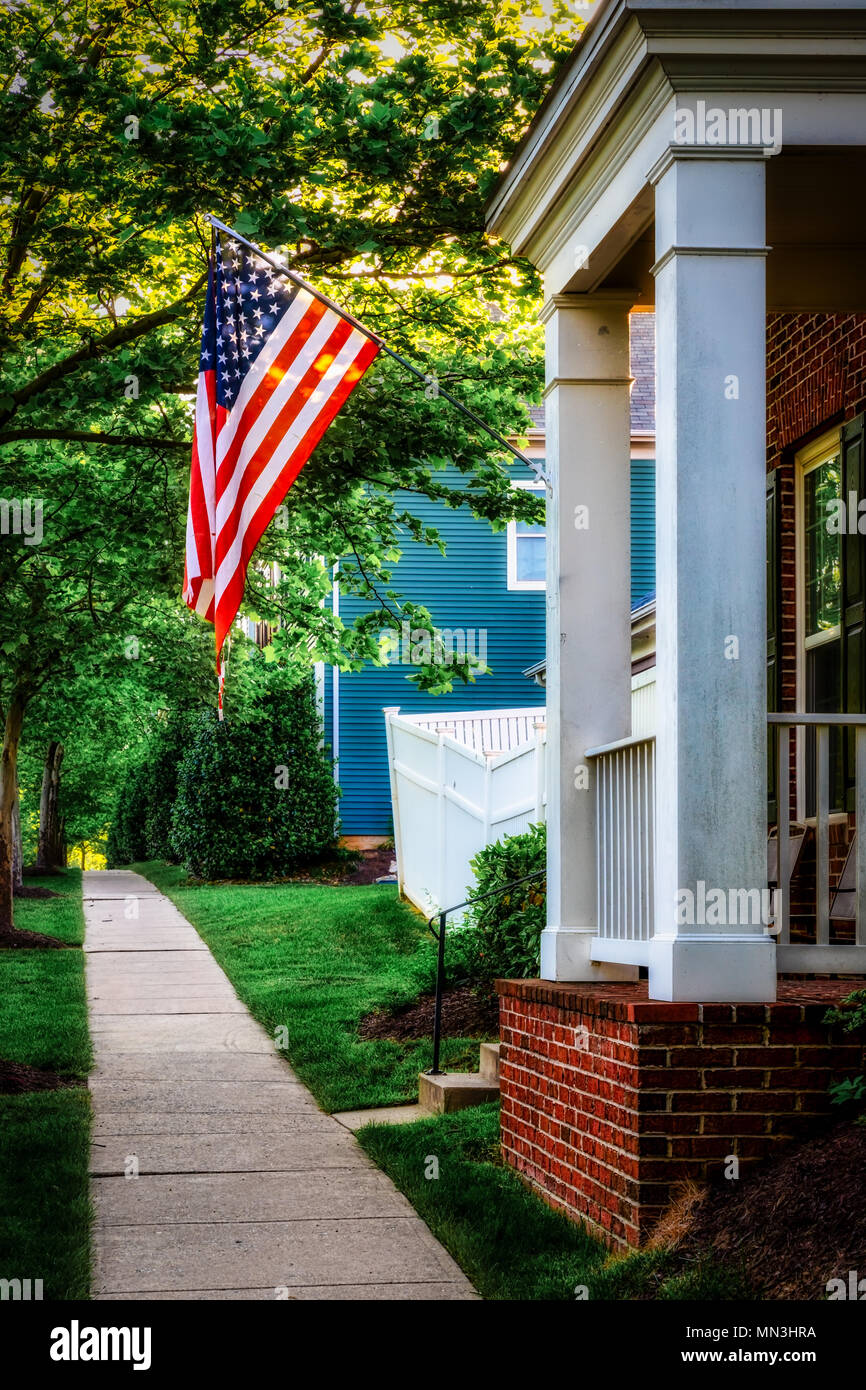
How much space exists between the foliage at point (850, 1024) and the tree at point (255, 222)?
17.0 ft

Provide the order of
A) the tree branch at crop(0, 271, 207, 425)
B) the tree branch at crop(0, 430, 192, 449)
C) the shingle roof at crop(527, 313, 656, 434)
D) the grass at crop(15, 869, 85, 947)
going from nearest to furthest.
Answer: the tree branch at crop(0, 271, 207, 425) < the tree branch at crop(0, 430, 192, 449) < the grass at crop(15, 869, 85, 947) < the shingle roof at crop(527, 313, 656, 434)

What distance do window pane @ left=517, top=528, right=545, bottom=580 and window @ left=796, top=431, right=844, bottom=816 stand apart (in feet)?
43.8

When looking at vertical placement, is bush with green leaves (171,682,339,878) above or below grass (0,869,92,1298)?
above

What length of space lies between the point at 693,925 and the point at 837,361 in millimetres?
4102

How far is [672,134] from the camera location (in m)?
5.54

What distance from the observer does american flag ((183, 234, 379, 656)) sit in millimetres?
7051

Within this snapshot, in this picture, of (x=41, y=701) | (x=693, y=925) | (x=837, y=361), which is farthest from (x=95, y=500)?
(x=41, y=701)

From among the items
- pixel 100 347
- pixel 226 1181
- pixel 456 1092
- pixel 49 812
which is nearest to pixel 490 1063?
pixel 456 1092

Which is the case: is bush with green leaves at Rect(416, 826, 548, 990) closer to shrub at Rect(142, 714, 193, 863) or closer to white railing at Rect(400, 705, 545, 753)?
white railing at Rect(400, 705, 545, 753)

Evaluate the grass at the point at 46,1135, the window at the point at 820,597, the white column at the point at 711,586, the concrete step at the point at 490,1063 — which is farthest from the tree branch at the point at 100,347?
the concrete step at the point at 490,1063

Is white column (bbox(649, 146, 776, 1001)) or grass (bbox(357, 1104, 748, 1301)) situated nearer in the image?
grass (bbox(357, 1104, 748, 1301))

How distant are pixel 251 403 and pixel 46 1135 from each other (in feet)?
12.8

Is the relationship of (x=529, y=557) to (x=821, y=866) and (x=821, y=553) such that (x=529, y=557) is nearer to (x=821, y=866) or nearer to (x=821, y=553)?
(x=821, y=553)

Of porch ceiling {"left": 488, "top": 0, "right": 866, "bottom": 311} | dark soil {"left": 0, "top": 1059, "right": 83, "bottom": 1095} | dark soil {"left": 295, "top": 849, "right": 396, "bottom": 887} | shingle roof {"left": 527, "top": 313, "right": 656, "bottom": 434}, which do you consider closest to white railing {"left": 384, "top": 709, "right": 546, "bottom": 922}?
dark soil {"left": 295, "top": 849, "right": 396, "bottom": 887}
